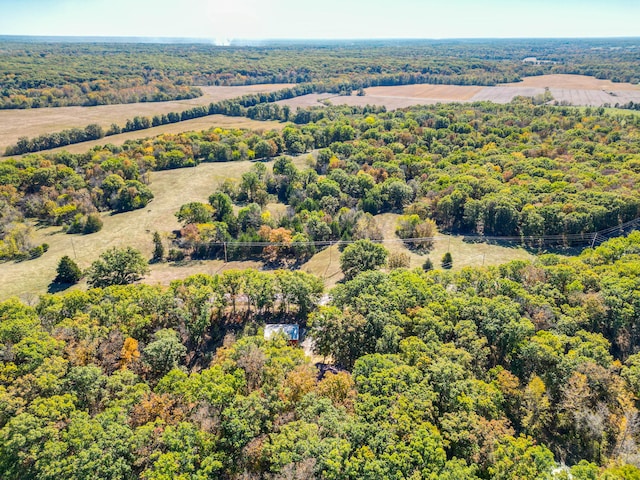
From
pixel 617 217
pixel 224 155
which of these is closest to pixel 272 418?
pixel 617 217

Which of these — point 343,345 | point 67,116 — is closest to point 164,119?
point 67,116

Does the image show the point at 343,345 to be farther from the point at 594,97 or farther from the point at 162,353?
the point at 594,97

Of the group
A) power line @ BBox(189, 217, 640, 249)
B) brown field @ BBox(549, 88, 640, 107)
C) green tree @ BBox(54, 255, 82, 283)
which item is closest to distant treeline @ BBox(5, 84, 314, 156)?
green tree @ BBox(54, 255, 82, 283)

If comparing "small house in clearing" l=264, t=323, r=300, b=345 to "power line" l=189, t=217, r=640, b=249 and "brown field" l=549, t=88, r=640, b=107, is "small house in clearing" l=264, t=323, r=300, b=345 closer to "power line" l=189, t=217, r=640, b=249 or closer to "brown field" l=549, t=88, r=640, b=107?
"power line" l=189, t=217, r=640, b=249

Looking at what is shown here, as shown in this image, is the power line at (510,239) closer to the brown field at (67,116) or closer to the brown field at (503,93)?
the brown field at (67,116)

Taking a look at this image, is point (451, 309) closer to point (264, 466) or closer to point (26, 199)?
point (264, 466)
